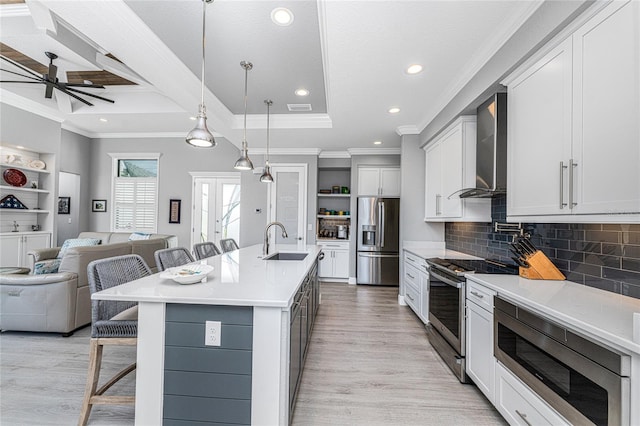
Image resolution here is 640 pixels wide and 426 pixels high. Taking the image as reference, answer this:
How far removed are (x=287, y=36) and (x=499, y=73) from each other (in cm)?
187

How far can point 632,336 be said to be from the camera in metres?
0.98

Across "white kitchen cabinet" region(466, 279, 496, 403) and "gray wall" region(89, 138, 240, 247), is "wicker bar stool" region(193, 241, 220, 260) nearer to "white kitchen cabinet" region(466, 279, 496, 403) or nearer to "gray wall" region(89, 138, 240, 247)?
"white kitchen cabinet" region(466, 279, 496, 403)

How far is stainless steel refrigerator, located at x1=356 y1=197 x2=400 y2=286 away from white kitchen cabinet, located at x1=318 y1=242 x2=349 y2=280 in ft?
1.55

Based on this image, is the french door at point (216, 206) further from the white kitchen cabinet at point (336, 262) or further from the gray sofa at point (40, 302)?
the gray sofa at point (40, 302)

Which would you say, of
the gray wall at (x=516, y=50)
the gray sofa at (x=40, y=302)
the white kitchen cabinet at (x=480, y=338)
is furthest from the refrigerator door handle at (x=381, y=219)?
the gray sofa at (x=40, y=302)

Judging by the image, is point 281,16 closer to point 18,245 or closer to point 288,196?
point 288,196

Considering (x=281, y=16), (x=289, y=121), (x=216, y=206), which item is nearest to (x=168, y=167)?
(x=216, y=206)

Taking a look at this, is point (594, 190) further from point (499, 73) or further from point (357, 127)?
point (357, 127)

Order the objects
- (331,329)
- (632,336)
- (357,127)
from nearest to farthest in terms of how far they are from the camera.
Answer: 1. (632,336)
2. (331,329)
3. (357,127)

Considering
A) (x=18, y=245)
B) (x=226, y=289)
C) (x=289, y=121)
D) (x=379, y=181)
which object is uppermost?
(x=289, y=121)

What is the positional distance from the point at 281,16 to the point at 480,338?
297 centimetres

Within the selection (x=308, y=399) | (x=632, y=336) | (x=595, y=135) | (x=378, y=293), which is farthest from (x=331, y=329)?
(x=595, y=135)

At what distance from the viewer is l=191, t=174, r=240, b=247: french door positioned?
20.2ft

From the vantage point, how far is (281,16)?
7.45 feet
